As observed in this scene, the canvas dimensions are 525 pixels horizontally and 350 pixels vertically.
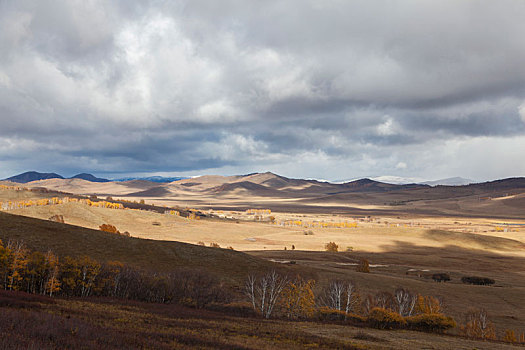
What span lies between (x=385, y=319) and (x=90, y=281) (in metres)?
37.6

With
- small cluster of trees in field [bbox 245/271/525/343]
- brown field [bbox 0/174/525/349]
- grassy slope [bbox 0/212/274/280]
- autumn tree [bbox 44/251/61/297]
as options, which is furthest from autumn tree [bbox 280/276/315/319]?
autumn tree [bbox 44/251/61/297]

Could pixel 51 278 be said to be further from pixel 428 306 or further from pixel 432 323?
pixel 428 306

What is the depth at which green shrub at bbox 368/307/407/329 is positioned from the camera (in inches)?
1565

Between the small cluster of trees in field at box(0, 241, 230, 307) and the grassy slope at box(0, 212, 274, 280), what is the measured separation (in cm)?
1067

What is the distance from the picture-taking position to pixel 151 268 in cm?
5938

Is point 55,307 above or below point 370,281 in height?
above

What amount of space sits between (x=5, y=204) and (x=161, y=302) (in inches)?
8044

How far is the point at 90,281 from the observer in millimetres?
44344

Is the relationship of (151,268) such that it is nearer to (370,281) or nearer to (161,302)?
(161,302)

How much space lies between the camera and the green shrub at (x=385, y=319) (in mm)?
39750

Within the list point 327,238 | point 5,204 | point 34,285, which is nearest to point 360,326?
point 34,285

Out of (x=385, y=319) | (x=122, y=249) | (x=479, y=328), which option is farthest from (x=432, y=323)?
(x=122, y=249)

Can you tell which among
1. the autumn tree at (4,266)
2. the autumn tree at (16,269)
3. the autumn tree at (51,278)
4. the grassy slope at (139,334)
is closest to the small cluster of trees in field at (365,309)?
the grassy slope at (139,334)

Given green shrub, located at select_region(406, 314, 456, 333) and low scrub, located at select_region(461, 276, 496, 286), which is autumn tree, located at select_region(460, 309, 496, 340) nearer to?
green shrub, located at select_region(406, 314, 456, 333)
